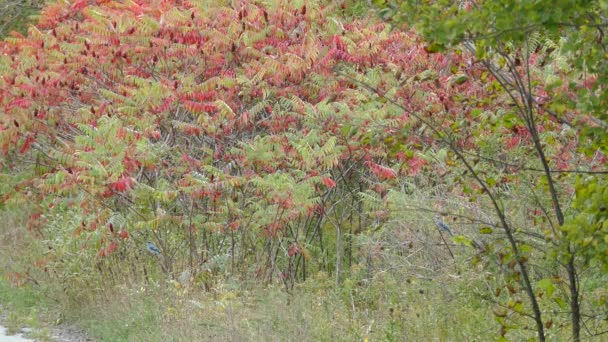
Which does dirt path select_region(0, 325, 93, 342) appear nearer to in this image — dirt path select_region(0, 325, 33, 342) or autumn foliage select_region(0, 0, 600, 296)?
dirt path select_region(0, 325, 33, 342)

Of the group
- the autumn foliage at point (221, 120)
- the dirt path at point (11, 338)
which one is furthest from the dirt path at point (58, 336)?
the autumn foliage at point (221, 120)

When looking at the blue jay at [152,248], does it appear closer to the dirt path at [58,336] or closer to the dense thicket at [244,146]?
the dense thicket at [244,146]

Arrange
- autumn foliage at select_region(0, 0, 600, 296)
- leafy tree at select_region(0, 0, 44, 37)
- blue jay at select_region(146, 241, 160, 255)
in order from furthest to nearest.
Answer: leafy tree at select_region(0, 0, 44, 37) → autumn foliage at select_region(0, 0, 600, 296) → blue jay at select_region(146, 241, 160, 255)

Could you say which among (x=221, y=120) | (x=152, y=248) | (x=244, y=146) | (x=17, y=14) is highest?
(x=17, y=14)

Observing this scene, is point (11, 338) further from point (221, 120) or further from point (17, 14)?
point (17, 14)

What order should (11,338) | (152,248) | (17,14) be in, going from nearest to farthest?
(11,338) < (152,248) < (17,14)

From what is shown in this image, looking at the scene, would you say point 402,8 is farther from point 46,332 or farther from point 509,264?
point 46,332

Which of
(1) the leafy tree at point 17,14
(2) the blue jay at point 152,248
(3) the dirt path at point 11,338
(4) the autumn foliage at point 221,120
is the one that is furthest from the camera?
→ (1) the leafy tree at point 17,14

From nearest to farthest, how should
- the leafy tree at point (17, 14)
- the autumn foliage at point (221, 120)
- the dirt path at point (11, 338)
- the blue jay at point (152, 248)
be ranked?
the dirt path at point (11, 338) → the blue jay at point (152, 248) → the autumn foliage at point (221, 120) → the leafy tree at point (17, 14)

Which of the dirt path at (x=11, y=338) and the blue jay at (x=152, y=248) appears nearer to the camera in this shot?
the dirt path at (x=11, y=338)

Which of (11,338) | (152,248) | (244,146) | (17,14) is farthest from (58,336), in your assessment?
(17,14)

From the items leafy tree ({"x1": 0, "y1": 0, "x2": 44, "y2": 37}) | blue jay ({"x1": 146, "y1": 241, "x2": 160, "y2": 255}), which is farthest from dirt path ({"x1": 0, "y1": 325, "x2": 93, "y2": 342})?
leafy tree ({"x1": 0, "y1": 0, "x2": 44, "y2": 37})

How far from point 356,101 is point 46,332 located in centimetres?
420

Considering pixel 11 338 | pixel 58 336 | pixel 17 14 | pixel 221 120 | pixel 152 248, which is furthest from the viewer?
pixel 17 14
